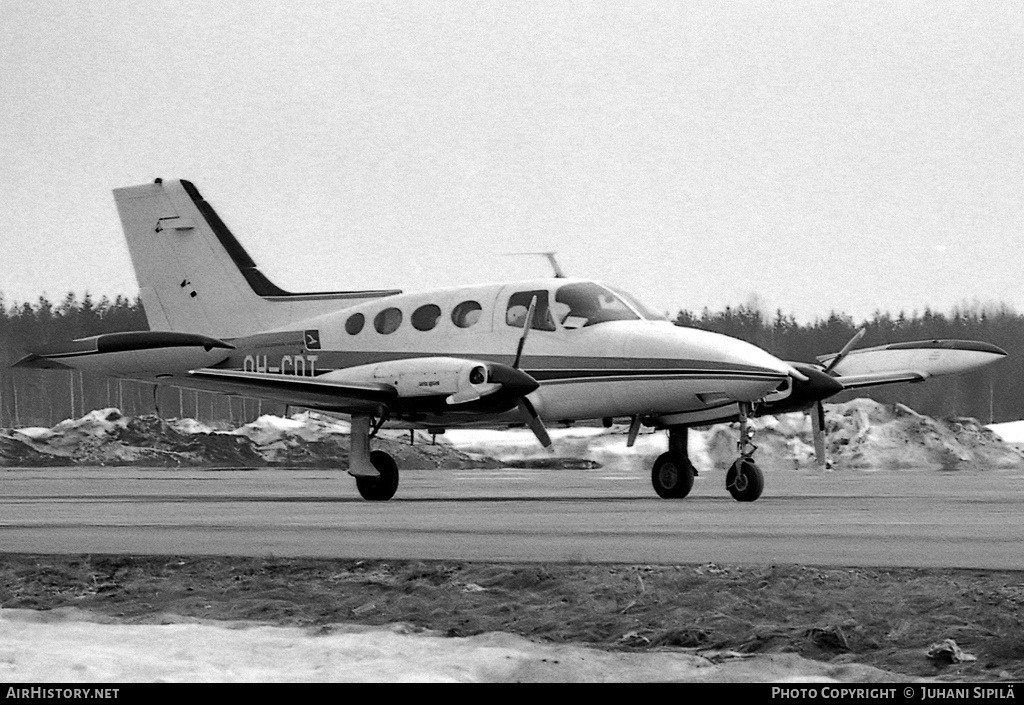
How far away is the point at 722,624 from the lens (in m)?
9.23

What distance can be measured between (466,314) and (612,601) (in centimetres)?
1469

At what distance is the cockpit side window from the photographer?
77.4 ft

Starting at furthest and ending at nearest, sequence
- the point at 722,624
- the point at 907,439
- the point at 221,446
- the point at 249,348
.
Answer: the point at 221,446 → the point at 907,439 → the point at 249,348 → the point at 722,624

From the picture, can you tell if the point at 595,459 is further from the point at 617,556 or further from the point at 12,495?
the point at 617,556

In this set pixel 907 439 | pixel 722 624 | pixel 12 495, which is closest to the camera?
pixel 722 624

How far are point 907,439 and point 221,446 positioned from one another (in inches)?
842

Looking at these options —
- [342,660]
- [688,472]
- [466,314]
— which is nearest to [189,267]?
[466,314]

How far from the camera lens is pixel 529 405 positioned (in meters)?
22.8

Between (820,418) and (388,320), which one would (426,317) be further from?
(820,418)

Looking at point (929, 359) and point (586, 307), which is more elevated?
point (586, 307)

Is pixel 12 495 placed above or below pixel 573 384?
below

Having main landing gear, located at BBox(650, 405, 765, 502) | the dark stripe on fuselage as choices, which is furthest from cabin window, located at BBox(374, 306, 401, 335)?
main landing gear, located at BBox(650, 405, 765, 502)

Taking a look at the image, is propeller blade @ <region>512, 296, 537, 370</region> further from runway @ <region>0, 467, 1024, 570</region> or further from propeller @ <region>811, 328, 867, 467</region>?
propeller @ <region>811, 328, 867, 467</region>

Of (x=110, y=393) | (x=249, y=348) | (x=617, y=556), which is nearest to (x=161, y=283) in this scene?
(x=249, y=348)
